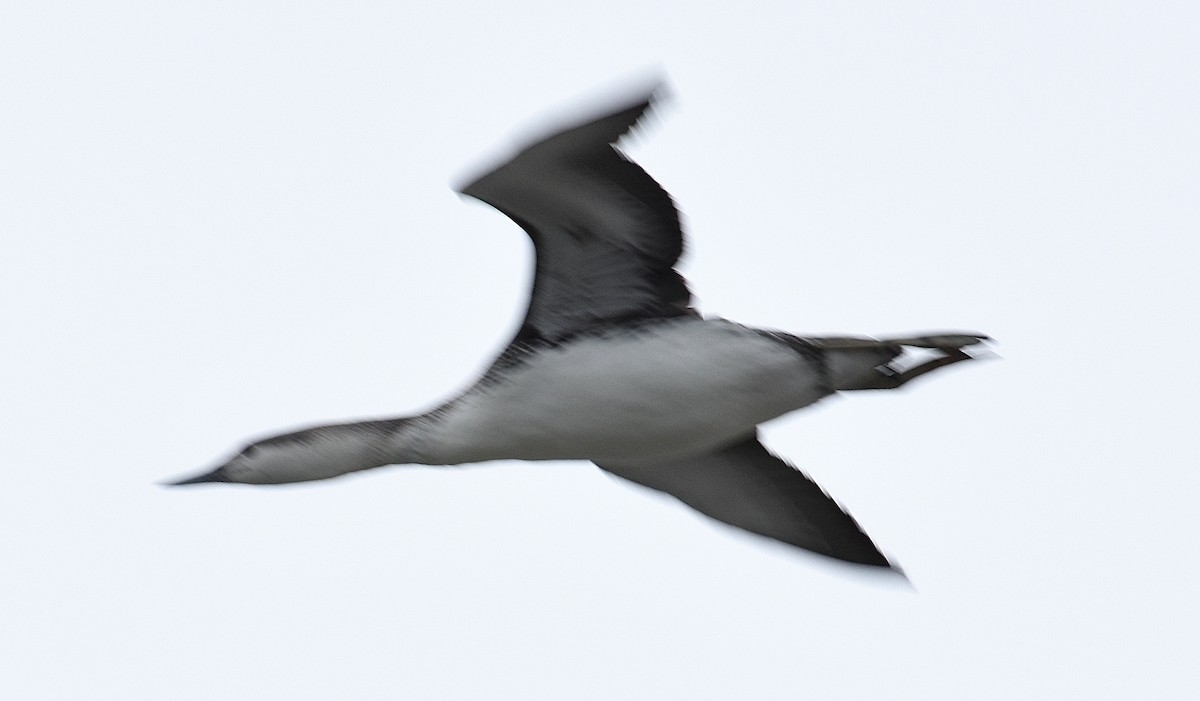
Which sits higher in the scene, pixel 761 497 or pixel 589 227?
pixel 589 227

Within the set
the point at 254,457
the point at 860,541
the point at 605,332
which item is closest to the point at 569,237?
the point at 605,332

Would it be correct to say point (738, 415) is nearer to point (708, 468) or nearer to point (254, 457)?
point (708, 468)

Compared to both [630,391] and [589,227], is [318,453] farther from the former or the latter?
[589,227]

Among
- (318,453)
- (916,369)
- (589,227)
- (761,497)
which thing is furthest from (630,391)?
(761,497)

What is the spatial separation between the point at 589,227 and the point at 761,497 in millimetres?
2735

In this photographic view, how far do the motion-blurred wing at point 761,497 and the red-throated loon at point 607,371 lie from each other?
972 millimetres

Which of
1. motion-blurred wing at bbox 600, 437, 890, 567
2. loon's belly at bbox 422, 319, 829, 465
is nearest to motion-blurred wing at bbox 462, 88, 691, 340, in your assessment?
loon's belly at bbox 422, 319, 829, 465

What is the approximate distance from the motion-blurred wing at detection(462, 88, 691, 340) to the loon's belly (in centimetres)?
15

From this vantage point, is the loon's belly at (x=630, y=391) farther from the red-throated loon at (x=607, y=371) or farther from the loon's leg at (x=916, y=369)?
the loon's leg at (x=916, y=369)

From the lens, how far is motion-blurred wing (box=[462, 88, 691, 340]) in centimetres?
1002

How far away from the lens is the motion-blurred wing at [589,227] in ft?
32.9

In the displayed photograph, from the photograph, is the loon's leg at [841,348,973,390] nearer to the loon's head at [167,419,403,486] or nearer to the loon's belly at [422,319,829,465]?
the loon's belly at [422,319,829,465]

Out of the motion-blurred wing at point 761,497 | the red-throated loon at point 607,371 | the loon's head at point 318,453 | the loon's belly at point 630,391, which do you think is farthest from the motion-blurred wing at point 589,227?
the motion-blurred wing at point 761,497

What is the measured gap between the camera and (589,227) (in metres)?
10.7
